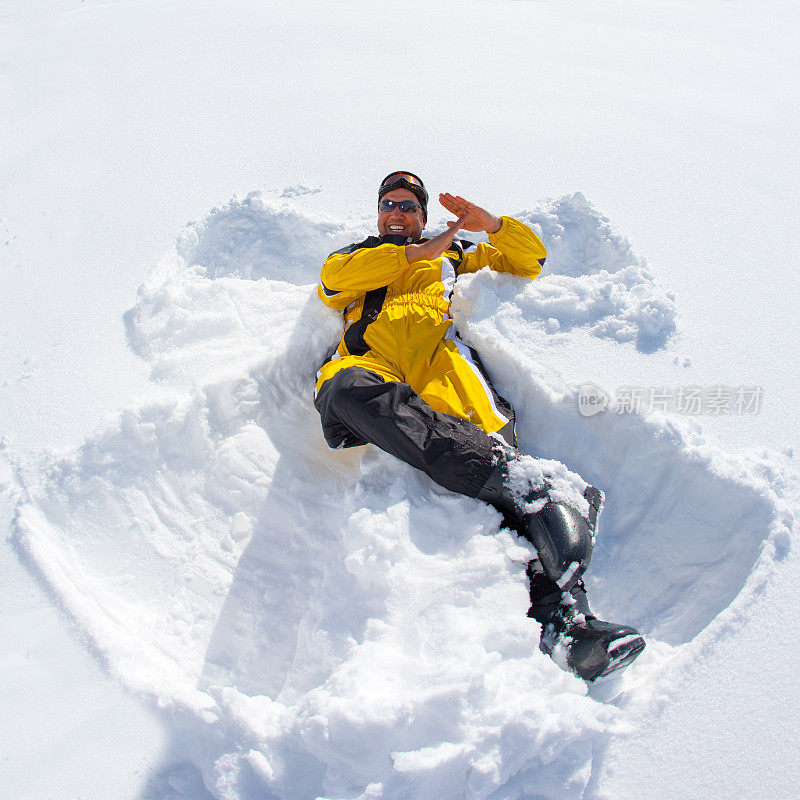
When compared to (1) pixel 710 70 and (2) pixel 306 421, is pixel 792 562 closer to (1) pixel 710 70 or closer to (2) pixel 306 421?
(2) pixel 306 421

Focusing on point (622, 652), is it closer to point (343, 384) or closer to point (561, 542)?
point (561, 542)

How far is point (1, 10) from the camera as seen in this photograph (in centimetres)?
527

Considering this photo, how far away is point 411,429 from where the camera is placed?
1.65 meters

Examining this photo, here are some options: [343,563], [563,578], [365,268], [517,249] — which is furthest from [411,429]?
[517,249]

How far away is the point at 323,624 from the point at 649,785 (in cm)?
84

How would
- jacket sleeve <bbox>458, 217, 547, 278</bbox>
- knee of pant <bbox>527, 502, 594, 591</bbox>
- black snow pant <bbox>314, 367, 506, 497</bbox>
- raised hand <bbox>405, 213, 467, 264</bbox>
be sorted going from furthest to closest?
jacket sleeve <bbox>458, 217, 547, 278</bbox> < raised hand <bbox>405, 213, 467, 264</bbox> < black snow pant <bbox>314, 367, 506, 497</bbox> < knee of pant <bbox>527, 502, 594, 591</bbox>

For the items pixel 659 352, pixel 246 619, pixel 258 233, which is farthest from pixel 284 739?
pixel 258 233

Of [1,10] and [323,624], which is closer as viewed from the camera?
[323,624]

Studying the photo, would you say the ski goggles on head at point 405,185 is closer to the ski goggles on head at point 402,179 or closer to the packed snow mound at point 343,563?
the ski goggles on head at point 402,179

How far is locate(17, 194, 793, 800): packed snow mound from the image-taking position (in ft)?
3.93

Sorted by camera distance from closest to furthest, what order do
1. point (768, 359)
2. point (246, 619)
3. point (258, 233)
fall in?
point (246, 619), point (768, 359), point (258, 233)

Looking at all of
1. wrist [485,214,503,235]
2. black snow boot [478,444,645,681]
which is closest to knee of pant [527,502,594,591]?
black snow boot [478,444,645,681]

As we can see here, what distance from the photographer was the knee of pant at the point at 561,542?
1489 mm

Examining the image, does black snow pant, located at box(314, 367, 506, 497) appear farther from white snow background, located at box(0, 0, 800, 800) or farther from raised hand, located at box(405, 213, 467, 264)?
raised hand, located at box(405, 213, 467, 264)
